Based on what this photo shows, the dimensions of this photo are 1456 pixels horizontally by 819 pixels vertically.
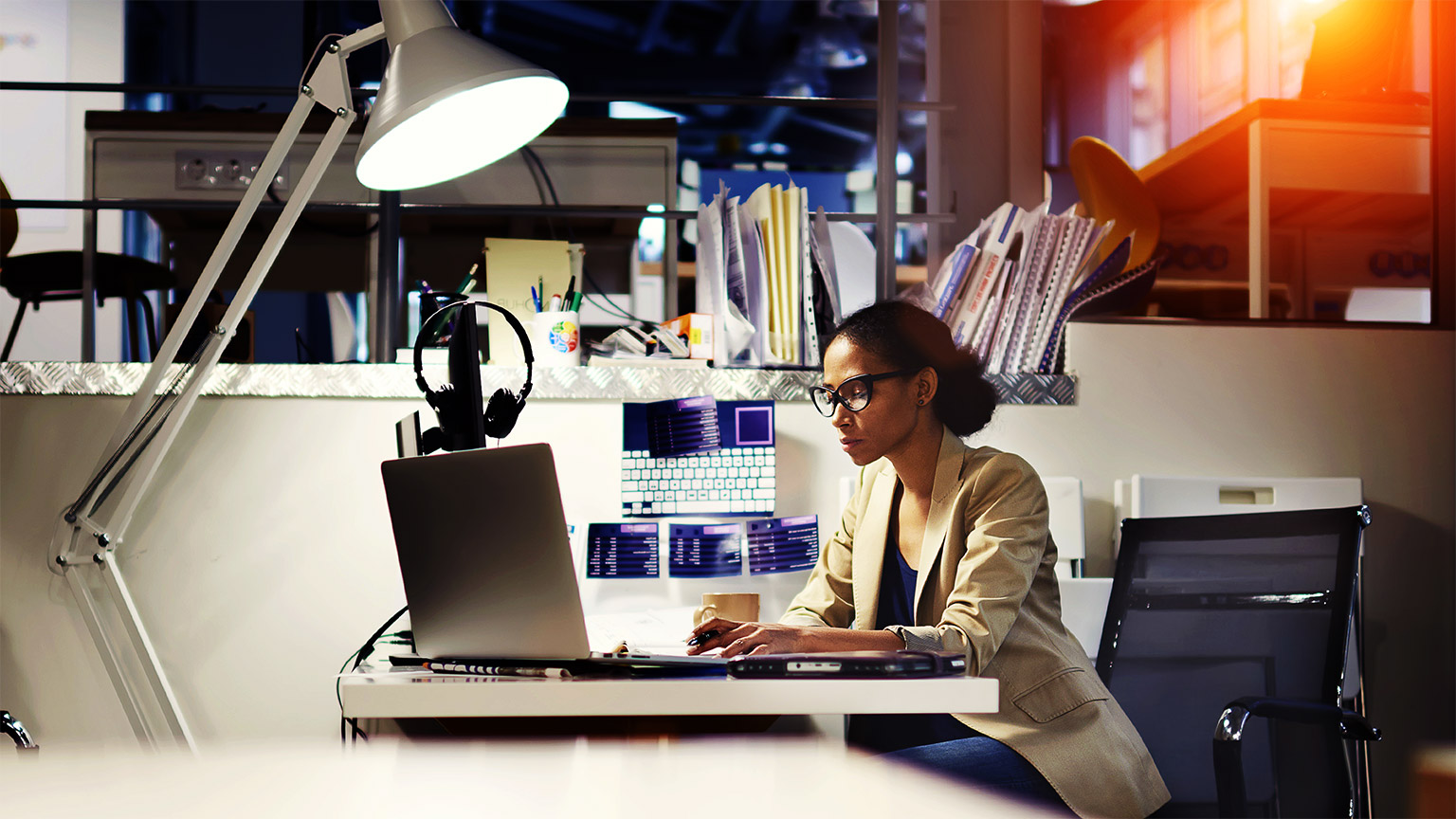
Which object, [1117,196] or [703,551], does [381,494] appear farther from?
[1117,196]

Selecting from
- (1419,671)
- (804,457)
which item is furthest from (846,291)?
(1419,671)

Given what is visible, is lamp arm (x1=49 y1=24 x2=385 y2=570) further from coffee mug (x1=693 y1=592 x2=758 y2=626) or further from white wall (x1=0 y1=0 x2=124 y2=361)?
white wall (x1=0 y1=0 x2=124 y2=361)

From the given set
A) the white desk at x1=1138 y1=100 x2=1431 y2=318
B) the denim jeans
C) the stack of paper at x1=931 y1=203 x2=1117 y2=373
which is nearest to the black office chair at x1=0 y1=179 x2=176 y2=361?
→ the stack of paper at x1=931 y1=203 x2=1117 y2=373

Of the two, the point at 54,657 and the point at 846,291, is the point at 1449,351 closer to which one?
the point at 846,291

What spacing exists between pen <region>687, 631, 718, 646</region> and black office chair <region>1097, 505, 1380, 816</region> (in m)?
0.78

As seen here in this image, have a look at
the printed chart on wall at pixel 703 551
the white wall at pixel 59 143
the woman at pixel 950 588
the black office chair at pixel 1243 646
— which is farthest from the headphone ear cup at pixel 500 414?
the white wall at pixel 59 143

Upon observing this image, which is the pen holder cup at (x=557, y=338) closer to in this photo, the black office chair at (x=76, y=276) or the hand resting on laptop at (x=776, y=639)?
the hand resting on laptop at (x=776, y=639)

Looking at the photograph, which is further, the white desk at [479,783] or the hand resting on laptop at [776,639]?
the hand resting on laptop at [776,639]

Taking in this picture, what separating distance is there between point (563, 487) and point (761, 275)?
0.56 m

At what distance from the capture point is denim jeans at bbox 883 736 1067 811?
1.30m

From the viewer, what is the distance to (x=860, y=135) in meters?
6.37

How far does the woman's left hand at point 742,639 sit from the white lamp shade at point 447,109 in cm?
68

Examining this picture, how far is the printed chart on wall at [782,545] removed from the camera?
1.94m

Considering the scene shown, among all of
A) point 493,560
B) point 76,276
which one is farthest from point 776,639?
point 76,276
